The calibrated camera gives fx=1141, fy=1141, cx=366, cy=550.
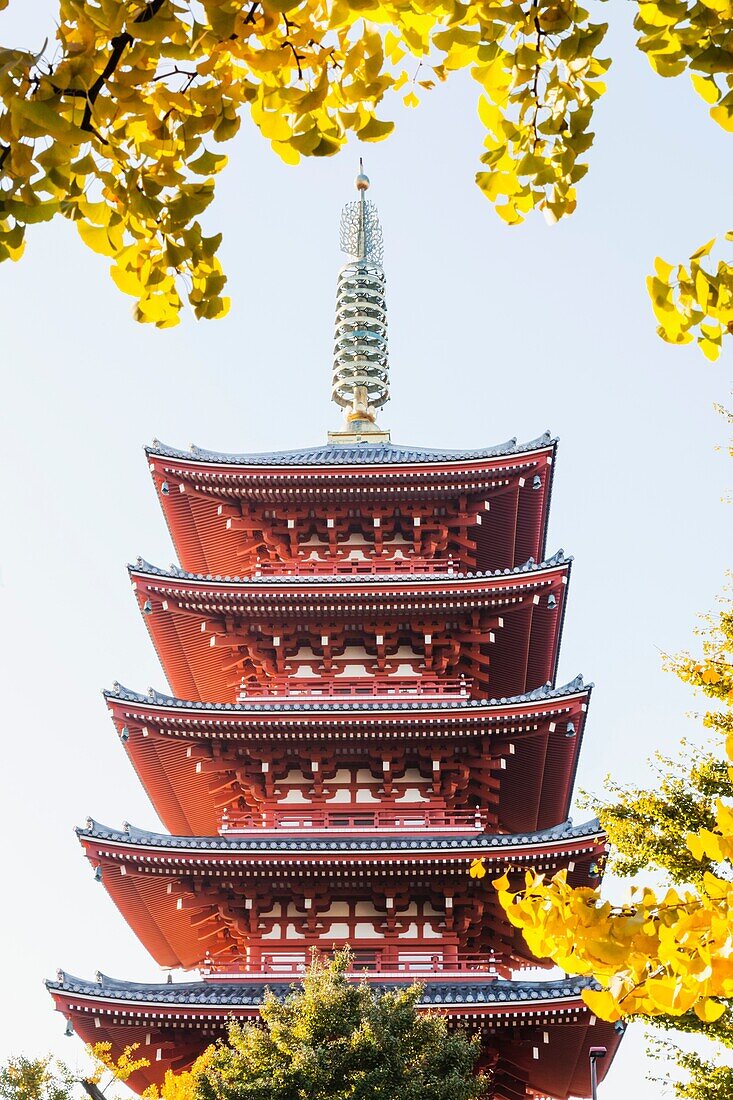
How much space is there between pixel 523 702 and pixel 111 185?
52.4 ft

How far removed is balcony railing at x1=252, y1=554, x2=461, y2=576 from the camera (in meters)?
21.5

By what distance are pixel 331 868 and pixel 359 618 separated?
485 centimetres

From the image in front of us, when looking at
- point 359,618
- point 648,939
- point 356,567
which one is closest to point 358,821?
point 359,618

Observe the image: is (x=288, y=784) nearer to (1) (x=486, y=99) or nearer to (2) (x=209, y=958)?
(2) (x=209, y=958)

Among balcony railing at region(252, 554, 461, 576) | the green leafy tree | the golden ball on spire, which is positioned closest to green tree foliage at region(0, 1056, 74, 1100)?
the green leafy tree

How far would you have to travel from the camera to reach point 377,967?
1659 centimetres

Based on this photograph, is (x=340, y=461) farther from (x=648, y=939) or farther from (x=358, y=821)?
(x=648, y=939)

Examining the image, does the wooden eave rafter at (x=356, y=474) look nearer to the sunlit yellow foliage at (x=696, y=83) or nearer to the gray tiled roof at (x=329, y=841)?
the gray tiled roof at (x=329, y=841)

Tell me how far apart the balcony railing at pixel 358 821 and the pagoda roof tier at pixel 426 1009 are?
2.38 m

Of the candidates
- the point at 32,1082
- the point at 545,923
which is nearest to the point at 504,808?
the point at 32,1082

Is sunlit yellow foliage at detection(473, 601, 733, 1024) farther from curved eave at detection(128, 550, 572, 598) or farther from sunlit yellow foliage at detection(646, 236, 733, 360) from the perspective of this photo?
curved eave at detection(128, 550, 572, 598)

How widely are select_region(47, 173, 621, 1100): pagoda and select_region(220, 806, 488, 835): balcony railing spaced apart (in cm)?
5

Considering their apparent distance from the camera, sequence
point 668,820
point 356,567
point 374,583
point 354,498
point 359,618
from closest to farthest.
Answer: point 668,820 < point 374,583 < point 359,618 < point 356,567 < point 354,498

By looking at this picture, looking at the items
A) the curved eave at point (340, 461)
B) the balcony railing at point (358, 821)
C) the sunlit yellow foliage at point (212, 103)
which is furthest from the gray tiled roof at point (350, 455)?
the sunlit yellow foliage at point (212, 103)
